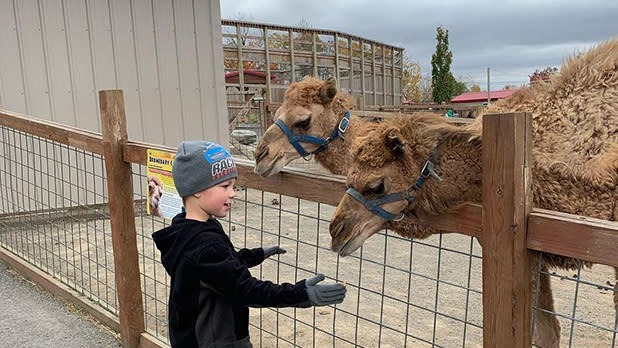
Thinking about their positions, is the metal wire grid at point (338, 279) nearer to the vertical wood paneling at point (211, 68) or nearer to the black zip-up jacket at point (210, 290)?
the black zip-up jacket at point (210, 290)

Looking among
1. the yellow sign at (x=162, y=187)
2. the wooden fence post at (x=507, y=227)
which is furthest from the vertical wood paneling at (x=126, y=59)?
the wooden fence post at (x=507, y=227)

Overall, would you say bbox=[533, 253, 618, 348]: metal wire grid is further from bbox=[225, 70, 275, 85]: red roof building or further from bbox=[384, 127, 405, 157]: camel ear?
bbox=[225, 70, 275, 85]: red roof building

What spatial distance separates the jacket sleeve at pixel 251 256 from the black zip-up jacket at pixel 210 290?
21 cm

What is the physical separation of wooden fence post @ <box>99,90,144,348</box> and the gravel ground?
0.35 metres

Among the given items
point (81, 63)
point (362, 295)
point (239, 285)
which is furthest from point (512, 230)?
point (81, 63)

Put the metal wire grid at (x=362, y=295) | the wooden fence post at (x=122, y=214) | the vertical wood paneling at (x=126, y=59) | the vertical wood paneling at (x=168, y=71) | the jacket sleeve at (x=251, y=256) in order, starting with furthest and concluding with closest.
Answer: the vertical wood paneling at (x=168, y=71)
the vertical wood paneling at (x=126, y=59)
the wooden fence post at (x=122, y=214)
the metal wire grid at (x=362, y=295)
the jacket sleeve at (x=251, y=256)

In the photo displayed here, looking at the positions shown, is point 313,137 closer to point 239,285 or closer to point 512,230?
point 239,285

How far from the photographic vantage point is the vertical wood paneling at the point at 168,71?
8.46 metres

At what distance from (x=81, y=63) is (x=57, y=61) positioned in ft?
1.09

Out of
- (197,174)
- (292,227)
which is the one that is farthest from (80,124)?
(197,174)

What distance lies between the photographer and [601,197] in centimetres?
231

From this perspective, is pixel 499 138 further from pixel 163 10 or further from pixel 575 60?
pixel 163 10

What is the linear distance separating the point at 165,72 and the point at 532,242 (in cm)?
777

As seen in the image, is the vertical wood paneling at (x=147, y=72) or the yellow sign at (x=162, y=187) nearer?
the yellow sign at (x=162, y=187)
